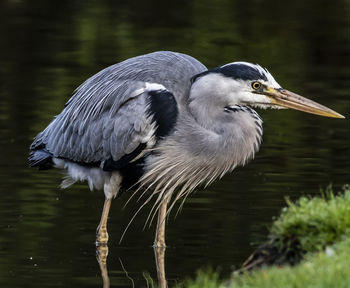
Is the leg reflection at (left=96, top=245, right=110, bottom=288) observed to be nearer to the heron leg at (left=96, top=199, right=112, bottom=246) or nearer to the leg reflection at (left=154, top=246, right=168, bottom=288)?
the heron leg at (left=96, top=199, right=112, bottom=246)

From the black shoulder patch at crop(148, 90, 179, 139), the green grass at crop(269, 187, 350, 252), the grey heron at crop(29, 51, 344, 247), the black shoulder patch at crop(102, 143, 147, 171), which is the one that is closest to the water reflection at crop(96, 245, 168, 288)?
the grey heron at crop(29, 51, 344, 247)

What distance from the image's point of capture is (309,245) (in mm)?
6434

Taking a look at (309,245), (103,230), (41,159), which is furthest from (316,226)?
(41,159)

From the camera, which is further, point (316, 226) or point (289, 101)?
point (289, 101)

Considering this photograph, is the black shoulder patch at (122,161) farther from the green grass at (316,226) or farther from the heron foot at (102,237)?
the green grass at (316,226)

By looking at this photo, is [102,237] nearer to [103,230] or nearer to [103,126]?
[103,230]

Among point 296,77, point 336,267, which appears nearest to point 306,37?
point 296,77

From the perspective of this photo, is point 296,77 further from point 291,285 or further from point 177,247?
point 291,285

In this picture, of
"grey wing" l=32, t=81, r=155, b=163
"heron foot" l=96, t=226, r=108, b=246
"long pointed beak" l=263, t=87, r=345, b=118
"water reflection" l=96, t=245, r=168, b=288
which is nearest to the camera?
"water reflection" l=96, t=245, r=168, b=288

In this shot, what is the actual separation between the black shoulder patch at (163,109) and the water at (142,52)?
1043 millimetres

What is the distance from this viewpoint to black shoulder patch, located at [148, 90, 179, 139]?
8641 millimetres

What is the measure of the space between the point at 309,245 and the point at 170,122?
257 cm

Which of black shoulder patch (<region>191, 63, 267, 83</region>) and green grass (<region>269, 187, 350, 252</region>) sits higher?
black shoulder patch (<region>191, 63, 267, 83</region>)

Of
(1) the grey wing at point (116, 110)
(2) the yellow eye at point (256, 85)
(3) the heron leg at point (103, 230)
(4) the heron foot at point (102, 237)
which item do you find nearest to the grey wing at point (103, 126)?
(1) the grey wing at point (116, 110)
